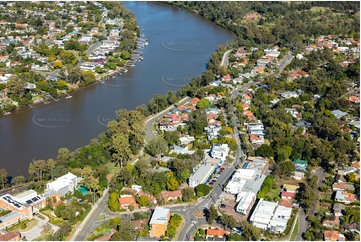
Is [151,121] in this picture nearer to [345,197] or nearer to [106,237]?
[106,237]

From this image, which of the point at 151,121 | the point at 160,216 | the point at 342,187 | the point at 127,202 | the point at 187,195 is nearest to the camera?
the point at 160,216

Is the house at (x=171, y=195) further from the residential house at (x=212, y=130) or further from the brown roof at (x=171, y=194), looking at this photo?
the residential house at (x=212, y=130)

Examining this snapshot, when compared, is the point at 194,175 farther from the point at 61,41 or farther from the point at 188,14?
the point at 188,14

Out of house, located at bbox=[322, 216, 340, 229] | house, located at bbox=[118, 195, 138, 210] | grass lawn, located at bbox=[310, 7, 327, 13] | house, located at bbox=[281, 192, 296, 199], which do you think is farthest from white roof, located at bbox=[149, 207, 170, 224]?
grass lawn, located at bbox=[310, 7, 327, 13]

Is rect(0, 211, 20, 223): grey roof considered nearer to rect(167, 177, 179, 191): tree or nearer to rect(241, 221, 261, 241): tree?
rect(167, 177, 179, 191): tree

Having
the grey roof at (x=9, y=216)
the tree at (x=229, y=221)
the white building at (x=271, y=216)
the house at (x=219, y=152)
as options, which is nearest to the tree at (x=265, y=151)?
the house at (x=219, y=152)

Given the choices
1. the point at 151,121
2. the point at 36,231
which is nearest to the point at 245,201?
the point at 36,231
